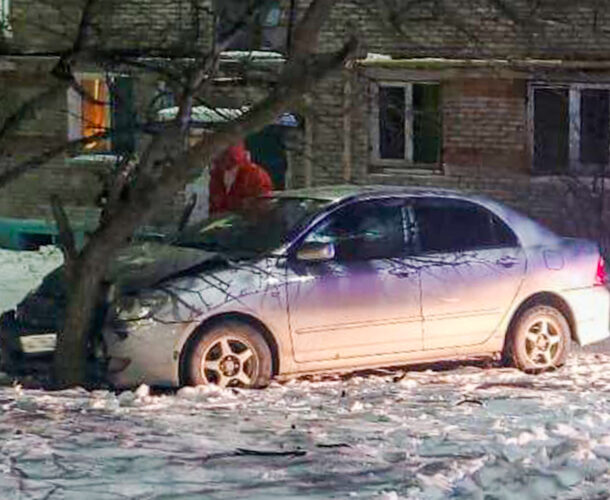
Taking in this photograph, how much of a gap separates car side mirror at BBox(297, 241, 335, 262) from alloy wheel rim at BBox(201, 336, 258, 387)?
738mm

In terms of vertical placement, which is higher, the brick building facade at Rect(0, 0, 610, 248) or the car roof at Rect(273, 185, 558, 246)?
the brick building facade at Rect(0, 0, 610, 248)

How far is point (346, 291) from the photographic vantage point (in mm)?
9328

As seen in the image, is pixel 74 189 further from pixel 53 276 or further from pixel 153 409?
pixel 153 409

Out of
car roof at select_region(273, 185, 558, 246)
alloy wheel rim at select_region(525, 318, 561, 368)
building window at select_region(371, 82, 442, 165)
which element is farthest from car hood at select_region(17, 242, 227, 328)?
building window at select_region(371, 82, 442, 165)

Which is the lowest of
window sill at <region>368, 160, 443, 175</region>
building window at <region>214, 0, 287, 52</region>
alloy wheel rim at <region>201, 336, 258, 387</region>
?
alloy wheel rim at <region>201, 336, 258, 387</region>

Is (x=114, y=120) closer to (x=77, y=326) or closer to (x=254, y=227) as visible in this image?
(x=77, y=326)

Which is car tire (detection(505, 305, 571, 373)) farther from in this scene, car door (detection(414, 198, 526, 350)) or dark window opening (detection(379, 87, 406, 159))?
dark window opening (detection(379, 87, 406, 159))

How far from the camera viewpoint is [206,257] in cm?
907

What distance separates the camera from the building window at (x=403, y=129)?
1798 centimetres

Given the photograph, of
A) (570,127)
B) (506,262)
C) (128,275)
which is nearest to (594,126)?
(570,127)

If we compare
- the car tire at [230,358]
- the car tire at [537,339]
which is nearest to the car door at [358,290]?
the car tire at [230,358]

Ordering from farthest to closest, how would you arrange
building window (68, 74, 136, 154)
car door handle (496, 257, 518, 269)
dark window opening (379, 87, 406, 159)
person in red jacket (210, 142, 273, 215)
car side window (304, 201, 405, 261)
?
1. dark window opening (379, 87, 406, 159)
2. person in red jacket (210, 142, 273, 215)
3. car door handle (496, 257, 518, 269)
4. car side window (304, 201, 405, 261)
5. building window (68, 74, 136, 154)

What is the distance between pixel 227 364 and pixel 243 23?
250cm

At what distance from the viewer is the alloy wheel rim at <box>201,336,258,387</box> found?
884 centimetres
